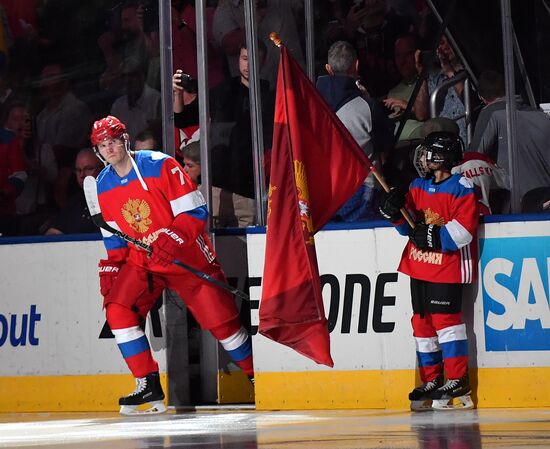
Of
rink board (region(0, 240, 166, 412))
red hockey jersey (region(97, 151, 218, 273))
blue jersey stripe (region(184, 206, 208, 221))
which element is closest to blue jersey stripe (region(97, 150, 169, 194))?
red hockey jersey (region(97, 151, 218, 273))

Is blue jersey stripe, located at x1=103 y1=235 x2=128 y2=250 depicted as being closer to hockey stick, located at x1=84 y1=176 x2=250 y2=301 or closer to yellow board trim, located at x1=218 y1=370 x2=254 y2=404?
hockey stick, located at x1=84 y1=176 x2=250 y2=301

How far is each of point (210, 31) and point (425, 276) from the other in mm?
2318

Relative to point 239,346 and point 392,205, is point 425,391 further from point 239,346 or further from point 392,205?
point 239,346

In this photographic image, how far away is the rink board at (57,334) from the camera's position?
10180mm

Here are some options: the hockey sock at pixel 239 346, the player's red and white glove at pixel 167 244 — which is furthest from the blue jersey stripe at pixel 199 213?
the hockey sock at pixel 239 346

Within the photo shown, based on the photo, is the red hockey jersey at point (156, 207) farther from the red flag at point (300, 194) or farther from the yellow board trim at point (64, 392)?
the yellow board trim at point (64, 392)

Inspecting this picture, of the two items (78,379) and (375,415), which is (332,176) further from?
(78,379)

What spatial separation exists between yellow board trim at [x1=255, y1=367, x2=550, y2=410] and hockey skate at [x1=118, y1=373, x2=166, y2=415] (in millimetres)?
618

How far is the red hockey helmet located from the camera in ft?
31.6

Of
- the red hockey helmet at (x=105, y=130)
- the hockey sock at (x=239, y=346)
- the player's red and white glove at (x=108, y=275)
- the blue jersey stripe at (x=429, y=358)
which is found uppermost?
the red hockey helmet at (x=105, y=130)

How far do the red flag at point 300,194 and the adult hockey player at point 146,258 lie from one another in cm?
58

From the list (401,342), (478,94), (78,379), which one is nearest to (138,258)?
(78,379)

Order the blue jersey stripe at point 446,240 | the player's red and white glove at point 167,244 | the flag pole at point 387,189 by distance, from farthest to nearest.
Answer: the player's red and white glove at point 167,244 → the flag pole at point 387,189 → the blue jersey stripe at point 446,240

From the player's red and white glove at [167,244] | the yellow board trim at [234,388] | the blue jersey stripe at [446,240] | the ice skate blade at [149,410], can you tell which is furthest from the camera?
the yellow board trim at [234,388]
